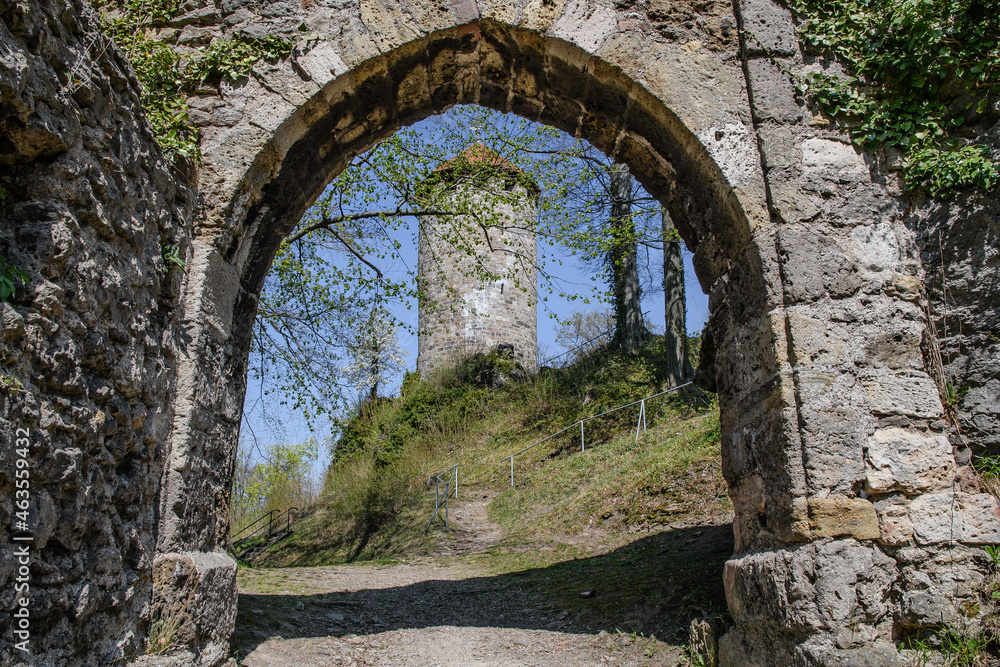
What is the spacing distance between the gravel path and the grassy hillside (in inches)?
53.7

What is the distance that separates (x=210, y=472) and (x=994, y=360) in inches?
137

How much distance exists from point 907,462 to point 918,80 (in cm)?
182

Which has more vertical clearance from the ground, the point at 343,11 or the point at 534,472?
the point at 343,11

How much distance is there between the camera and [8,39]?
187 centimetres

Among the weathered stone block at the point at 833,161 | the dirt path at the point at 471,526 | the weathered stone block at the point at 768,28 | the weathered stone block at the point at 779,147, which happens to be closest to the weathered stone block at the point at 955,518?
the weathered stone block at the point at 833,161

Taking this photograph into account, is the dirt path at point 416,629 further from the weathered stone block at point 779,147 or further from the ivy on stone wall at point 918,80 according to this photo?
the ivy on stone wall at point 918,80

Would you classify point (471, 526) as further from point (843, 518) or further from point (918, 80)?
point (918, 80)

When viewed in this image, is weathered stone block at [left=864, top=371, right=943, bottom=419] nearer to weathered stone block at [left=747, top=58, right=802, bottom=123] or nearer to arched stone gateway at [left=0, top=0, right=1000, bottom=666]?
arched stone gateway at [left=0, top=0, right=1000, bottom=666]

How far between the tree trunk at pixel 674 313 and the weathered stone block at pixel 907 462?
9494mm

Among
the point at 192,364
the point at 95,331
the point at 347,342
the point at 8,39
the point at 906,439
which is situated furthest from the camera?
the point at 347,342

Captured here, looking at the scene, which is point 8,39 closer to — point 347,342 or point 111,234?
point 111,234

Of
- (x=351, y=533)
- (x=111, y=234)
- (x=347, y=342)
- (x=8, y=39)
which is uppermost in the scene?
(x=347, y=342)

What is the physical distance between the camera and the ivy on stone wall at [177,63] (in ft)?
10.6

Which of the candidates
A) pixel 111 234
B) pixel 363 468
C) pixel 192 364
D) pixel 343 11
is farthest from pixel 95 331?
pixel 363 468
